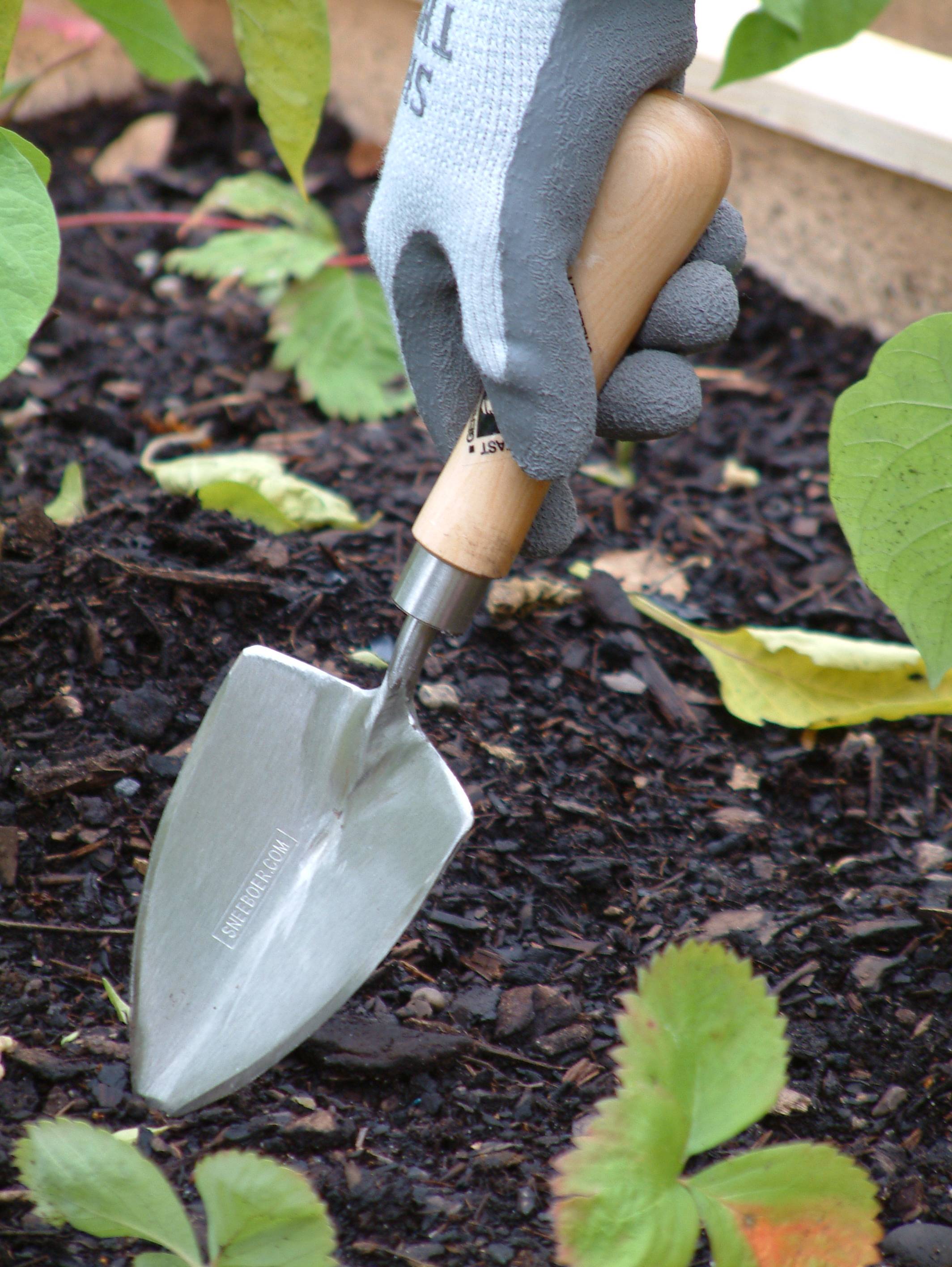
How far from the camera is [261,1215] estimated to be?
642mm

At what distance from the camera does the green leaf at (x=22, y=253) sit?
0.74 metres

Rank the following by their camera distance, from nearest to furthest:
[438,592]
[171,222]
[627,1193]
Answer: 1. [627,1193]
2. [438,592]
3. [171,222]

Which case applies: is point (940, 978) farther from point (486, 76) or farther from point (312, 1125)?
point (486, 76)

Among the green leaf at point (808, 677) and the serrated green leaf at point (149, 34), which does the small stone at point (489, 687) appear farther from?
the serrated green leaf at point (149, 34)

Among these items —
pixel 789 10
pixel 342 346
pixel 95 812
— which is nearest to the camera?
pixel 95 812

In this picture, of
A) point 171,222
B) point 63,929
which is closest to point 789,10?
point 63,929

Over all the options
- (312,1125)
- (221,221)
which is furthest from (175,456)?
(312,1125)

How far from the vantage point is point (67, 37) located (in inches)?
74.5

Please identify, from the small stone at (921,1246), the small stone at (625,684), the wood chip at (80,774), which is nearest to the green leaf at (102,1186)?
the wood chip at (80,774)

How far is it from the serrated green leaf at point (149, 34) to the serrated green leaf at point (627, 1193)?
1.04m

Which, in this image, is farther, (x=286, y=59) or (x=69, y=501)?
(x=69, y=501)

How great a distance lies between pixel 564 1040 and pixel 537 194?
63 cm

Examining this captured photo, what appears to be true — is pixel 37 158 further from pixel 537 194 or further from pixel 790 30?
pixel 790 30


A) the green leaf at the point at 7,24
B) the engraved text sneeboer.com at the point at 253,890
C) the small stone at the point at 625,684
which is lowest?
the engraved text sneeboer.com at the point at 253,890
